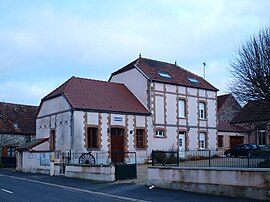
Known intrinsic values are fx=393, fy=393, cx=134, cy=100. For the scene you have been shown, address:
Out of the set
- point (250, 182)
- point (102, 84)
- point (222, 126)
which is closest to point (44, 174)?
point (102, 84)

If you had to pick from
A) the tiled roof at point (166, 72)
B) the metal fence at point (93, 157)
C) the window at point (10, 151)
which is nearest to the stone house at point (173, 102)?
the tiled roof at point (166, 72)

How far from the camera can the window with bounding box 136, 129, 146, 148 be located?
33812 mm

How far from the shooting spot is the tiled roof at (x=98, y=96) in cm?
3145

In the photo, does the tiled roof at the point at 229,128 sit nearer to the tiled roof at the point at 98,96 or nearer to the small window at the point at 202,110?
the small window at the point at 202,110

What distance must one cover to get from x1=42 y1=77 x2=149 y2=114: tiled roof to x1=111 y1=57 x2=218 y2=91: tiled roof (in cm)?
257

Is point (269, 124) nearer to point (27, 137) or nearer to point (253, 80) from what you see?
point (253, 80)

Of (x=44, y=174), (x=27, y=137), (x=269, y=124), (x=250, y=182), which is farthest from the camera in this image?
(x=27, y=137)

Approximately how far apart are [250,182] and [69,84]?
21.7 m

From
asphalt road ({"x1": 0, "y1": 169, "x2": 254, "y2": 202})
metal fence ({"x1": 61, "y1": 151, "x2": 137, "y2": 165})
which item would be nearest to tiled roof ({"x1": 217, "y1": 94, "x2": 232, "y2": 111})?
metal fence ({"x1": 61, "y1": 151, "x2": 137, "y2": 165})

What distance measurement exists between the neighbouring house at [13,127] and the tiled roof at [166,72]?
42.4 feet

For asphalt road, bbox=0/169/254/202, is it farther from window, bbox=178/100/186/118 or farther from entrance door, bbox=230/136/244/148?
entrance door, bbox=230/136/244/148

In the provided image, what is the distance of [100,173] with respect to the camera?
22234 mm

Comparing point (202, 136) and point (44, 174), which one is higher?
point (202, 136)

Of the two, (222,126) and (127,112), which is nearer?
(127,112)
